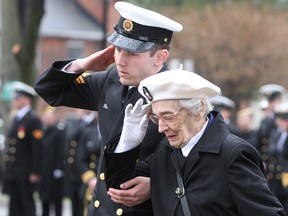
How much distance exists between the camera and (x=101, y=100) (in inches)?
188

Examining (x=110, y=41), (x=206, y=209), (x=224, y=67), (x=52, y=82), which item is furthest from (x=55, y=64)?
(x=224, y=67)

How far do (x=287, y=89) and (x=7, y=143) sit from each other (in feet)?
69.9

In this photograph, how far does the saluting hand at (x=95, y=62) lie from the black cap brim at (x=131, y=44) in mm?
315

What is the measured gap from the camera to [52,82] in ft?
15.9

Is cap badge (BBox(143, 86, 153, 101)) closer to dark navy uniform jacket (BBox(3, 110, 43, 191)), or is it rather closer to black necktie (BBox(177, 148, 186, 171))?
black necktie (BBox(177, 148, 186, 171))

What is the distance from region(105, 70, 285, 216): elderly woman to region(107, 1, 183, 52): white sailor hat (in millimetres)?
433

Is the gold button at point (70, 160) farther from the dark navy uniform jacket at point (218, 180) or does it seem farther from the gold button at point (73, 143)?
the dark navy uniform jacket at point (218, 180)

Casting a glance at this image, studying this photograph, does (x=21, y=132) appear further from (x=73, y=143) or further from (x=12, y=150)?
(x=73, y=143)

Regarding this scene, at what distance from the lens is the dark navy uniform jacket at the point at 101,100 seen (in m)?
4.44

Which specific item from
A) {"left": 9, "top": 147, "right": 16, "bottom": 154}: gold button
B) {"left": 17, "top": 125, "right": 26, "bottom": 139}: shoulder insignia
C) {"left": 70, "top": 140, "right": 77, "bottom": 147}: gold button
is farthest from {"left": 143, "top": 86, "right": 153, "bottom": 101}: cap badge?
{"left": 70, "top": 140, "right": 77, "bottom": 147}: gold button

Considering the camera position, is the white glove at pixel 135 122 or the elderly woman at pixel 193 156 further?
the white glove at pixel 135 122

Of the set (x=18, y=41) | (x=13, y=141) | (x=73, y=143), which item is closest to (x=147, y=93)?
(x=13, y=141)

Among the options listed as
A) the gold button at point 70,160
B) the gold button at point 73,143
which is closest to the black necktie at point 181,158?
the gold button at point 73,143

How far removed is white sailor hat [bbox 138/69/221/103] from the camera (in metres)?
3.85
